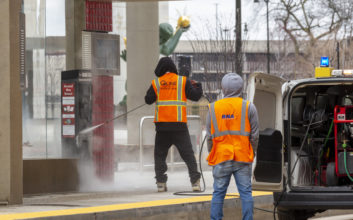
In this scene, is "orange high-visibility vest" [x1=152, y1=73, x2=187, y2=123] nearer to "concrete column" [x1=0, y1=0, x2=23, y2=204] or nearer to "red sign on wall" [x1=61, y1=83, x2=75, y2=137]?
"red sign on wall" [x1=61, y1=83, x2=75, y2=137]

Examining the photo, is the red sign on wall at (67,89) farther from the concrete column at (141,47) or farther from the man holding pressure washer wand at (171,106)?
the concrete column at (141,47)

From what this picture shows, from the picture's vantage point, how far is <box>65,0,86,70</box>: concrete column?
40.6 feet

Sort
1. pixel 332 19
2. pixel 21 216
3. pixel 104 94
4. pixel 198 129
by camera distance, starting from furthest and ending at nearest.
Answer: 1. pixel 332 19
2. pixel 198 129
3. pixel 104 94
4. pixel 21 216

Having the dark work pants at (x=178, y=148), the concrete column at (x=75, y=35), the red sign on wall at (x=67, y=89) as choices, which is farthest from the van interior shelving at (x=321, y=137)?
the concrete column at (x=75, y=35)

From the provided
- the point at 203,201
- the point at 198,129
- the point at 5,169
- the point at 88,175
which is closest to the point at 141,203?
the point at 203,201

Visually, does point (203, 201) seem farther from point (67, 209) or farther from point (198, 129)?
point (198, 129)

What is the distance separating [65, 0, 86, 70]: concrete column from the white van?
4.07m

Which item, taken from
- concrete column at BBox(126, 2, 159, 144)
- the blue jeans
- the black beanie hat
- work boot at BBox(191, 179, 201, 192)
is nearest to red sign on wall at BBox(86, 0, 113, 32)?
the black beanie hat

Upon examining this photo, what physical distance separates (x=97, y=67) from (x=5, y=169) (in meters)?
3.04

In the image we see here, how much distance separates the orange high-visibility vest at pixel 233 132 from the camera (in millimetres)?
8570

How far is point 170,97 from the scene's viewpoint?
446 inches

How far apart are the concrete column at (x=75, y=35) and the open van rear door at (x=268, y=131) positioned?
421 cm

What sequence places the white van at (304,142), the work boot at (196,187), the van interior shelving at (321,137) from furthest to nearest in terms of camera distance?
the work boot at (196,187) → the van interior shelving at (321,137) → the white van at (304,142)

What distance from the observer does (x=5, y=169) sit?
9.98 meters
